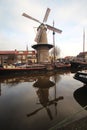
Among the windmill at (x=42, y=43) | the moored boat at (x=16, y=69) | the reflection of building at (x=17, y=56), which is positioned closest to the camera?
the moored boat at (x=16, y=69)

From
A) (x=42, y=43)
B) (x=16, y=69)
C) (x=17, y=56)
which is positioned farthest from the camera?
(x=17, y=56)

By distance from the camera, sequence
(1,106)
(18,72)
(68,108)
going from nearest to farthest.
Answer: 1. (68,108)
2. (1,106)
3. (18,72)

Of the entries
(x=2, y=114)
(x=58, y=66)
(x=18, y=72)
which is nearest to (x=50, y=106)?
(x=2, y=114)

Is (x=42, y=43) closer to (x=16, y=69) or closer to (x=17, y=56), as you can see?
(x=16, y=69)

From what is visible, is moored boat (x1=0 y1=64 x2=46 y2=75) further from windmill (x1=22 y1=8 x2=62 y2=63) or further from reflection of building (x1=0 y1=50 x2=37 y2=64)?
reflection of building (x1=0 y1=50 x2=37 y2=64)

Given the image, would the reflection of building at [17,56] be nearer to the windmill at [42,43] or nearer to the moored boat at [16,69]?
the windmill at [42,43]

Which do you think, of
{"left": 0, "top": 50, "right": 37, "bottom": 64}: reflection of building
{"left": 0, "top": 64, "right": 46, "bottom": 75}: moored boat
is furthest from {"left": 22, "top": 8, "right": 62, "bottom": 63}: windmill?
{"left": 0, "top": 50, "right": 37, "bottom": 64}: reflection of building

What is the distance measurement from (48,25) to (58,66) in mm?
13411

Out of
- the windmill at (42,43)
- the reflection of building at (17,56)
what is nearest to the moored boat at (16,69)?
the windmill at (42,43)

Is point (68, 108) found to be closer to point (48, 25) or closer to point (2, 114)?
point (2, 114)

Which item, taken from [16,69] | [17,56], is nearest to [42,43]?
[16,69]

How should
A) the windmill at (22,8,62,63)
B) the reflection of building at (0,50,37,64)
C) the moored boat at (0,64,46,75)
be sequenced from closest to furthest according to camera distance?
the moored boat at (0,64,46,75)
the windmill at (22,8,62,63)
the reflection of building at (0,50,37,64)

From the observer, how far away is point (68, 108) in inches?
241

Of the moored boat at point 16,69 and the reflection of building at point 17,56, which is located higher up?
the reflection of building at point 17,56
